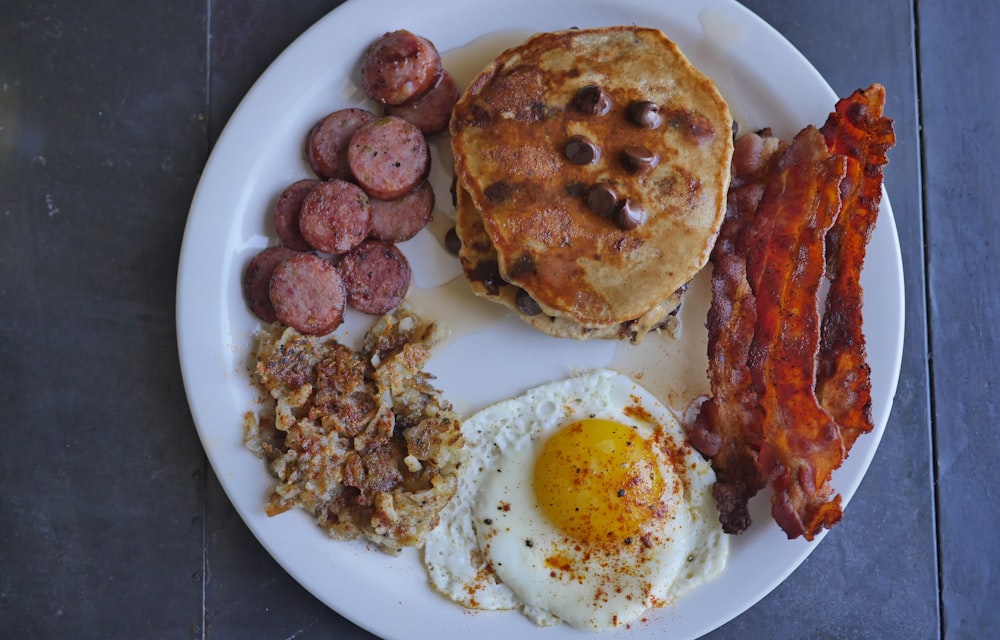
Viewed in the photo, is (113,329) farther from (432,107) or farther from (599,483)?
(599,483)

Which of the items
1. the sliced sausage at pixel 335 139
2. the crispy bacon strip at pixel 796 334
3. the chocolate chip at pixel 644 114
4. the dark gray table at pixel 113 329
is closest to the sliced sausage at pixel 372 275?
the sliced sausage at pixel 335 139

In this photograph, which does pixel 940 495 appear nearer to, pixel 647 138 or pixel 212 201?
pixel 647 138

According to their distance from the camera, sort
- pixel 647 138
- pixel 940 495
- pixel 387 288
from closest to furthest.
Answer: pixel 647 138, pixel 387 288, pixel 940 495

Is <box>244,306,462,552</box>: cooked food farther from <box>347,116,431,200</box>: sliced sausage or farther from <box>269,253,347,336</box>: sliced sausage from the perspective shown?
<box>347,116,431,200</box>: sliced sausage

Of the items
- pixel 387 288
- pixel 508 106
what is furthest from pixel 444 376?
pixel 508 106

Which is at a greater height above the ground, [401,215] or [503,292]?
[401,215]

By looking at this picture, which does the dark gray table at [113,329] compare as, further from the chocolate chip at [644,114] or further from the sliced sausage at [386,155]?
the chocolate chip at [644,114]

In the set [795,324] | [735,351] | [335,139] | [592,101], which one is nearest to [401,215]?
[335,139]
